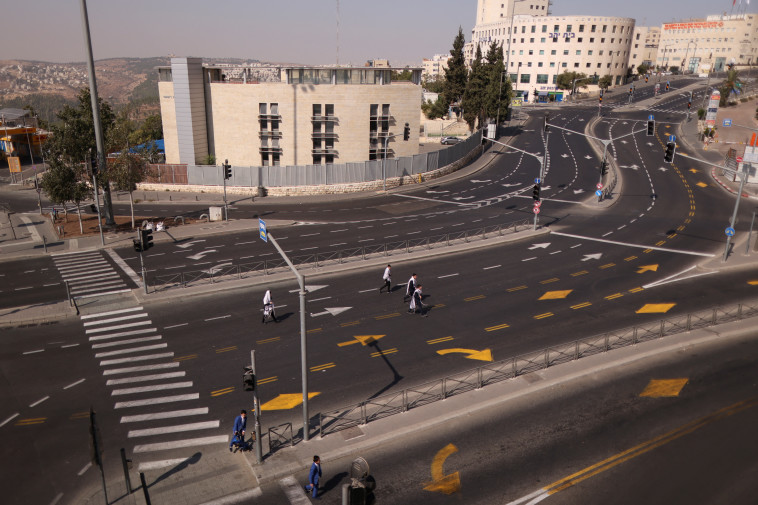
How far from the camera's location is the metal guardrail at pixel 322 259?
30234 mm

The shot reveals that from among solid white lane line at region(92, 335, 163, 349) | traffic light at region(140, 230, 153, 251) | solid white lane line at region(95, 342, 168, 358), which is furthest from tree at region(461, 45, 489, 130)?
solid white lane line at region(95, 342, 168, 358)

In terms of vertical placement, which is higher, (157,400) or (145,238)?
(145,238)

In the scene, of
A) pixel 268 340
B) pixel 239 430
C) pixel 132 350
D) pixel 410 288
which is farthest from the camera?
pixel 410 288

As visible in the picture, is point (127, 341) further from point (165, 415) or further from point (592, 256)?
point (592, 256)

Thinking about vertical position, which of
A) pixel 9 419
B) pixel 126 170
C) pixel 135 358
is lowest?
pixel 9 419

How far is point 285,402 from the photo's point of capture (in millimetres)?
18781

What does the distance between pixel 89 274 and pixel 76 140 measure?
1501cm

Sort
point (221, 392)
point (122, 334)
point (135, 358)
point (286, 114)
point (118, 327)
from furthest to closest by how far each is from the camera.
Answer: point (286, 114)
point (118, 327)
point (122, 334)
point (135, 358)
point (221, 392)

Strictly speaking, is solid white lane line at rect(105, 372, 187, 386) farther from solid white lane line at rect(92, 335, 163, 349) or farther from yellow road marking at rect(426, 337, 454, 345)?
yellow road marking at rect(426, 337, 454, 345)

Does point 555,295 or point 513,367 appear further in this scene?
point 555,295

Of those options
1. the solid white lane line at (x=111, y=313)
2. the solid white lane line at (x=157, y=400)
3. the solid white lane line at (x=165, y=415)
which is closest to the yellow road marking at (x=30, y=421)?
the solid white lane line at (x=157, y=400)

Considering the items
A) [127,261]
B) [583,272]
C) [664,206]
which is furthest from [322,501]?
[664,206]

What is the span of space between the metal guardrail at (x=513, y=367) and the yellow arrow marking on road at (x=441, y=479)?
2.59 m

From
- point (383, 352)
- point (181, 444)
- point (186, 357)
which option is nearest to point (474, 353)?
point (383, 352)
